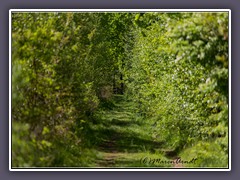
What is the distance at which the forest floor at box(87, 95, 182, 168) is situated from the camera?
33.9 ft

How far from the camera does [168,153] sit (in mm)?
11891

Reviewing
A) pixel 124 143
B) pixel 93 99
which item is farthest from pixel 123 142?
pixel 93 99

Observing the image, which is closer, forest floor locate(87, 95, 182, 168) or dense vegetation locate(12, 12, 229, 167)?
dense vegetation locate(12, 12, 229, 167)

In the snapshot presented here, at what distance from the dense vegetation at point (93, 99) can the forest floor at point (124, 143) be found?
4 cm

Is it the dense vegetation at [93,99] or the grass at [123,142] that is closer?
the dense vegetation at [93,99]

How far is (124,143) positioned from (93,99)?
105 inches

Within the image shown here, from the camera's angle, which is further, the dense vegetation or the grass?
the grass

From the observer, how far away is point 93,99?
15.8 metres

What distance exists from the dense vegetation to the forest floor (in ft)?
0.12

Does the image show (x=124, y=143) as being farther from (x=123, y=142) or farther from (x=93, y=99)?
(x=93, y=99)

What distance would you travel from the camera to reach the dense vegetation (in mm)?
9023

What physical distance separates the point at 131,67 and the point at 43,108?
1616 centimetres

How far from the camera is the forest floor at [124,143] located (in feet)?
33.9

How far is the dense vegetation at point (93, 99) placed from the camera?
9023mm
